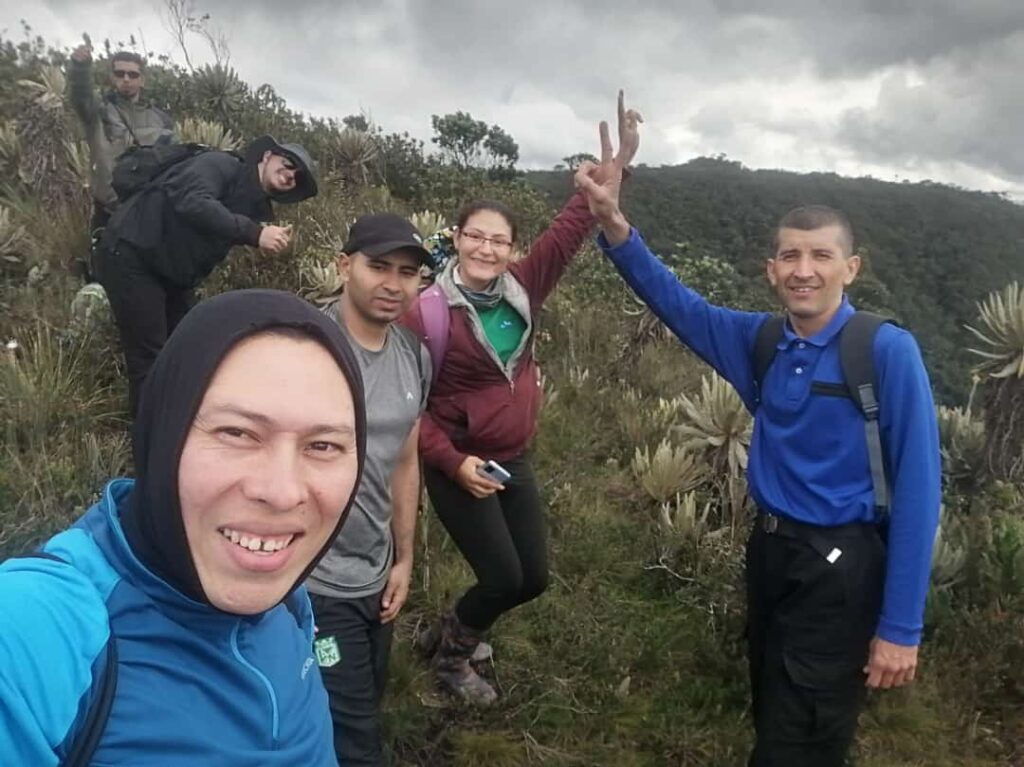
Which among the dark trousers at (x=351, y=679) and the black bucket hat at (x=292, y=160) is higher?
the black bucket hat at (x=292, y=160)

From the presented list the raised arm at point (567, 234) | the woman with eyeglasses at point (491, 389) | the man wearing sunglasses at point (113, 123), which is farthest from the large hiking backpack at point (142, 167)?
the raised arm at point (567, 234)

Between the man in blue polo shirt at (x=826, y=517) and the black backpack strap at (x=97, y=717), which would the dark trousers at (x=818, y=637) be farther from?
the black backpack strap at (x=97, y=717)

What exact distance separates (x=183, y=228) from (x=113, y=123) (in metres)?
→ 2.89

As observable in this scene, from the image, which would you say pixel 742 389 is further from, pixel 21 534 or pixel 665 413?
pixel 665 413

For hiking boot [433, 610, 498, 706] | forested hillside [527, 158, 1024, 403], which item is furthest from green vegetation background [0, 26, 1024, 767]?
forested hillside [527, 158, 1024, 403]

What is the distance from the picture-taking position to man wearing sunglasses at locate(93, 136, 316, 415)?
3818mm

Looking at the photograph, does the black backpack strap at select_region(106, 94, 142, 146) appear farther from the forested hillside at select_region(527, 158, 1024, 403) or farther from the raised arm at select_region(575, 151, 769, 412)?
the forested hillside at select_region(527, 158, 1024, 403)

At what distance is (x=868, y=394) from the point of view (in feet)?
7.52

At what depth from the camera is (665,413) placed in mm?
6445

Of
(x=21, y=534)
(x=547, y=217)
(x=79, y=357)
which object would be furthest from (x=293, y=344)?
(x=547, y=217)

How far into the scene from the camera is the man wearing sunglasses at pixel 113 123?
5.62 meters

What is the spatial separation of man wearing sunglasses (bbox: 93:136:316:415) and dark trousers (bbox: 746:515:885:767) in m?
2.85

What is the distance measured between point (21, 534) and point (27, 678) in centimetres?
289

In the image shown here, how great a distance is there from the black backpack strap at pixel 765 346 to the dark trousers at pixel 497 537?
96 centimetres
